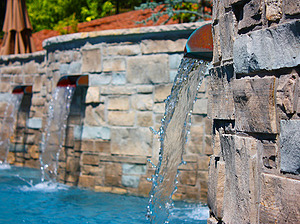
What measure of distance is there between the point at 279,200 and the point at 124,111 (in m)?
3.36

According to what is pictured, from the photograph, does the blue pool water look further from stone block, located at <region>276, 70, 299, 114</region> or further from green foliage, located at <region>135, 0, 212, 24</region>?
green foliage, located at <region>135, 0, 212, 24</region>

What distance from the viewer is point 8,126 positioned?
24.8 ft

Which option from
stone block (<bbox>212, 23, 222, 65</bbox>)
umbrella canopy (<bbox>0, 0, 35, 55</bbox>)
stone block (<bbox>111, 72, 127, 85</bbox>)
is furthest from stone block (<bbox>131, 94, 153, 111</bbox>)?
umbrella canopy (<bbox>0, 0, 35, 55</bbox>)

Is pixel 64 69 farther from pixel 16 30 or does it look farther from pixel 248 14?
pixel 248 14

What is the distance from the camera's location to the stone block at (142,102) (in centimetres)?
483

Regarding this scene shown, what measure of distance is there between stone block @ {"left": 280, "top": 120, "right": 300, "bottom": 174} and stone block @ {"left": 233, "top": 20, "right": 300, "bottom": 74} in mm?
250

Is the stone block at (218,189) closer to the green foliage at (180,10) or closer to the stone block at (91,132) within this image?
the stone block at (91,132)

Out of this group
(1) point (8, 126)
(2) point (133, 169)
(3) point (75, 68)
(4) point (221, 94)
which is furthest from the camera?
(1) point (8, 126)

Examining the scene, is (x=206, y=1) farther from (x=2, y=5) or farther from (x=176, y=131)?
(x=2, y=5)

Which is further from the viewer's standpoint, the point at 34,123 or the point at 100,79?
the point at 34,123

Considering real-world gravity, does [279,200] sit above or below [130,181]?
above

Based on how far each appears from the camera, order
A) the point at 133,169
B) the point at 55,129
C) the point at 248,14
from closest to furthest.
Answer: the point at 248,14, the point at 133,169, the point at 55,129

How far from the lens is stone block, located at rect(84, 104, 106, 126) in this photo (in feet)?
16.8

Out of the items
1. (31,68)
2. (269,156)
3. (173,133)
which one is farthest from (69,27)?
(269,156)
